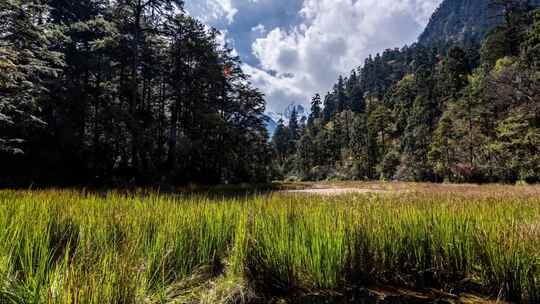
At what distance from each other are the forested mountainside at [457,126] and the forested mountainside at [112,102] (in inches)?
1033

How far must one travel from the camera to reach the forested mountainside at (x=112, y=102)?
14414 millimetres

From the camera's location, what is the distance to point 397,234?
304 centimetres

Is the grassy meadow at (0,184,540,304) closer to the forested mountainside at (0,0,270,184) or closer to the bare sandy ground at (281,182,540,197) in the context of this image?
the bare sandy ground at (281,182,540,197)

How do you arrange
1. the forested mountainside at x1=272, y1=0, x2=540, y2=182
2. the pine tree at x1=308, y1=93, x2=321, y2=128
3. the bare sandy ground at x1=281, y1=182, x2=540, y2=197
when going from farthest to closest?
the pine tree at x1=308, y1=93, x2=321, y2=128 < the forested mountainside at x1=272, y1=0, x2=540, y2=182 < the bare sandy ground at x1=281, y1=182, x2=540, y2=197

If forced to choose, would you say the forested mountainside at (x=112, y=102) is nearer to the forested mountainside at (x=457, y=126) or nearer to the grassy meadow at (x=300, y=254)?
the grassy meadow at (x=300, y=254)

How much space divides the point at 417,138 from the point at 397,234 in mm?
55570

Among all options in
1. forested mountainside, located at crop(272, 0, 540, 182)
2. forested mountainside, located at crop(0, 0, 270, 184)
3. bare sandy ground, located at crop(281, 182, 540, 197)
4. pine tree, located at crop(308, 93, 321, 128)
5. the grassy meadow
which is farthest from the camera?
pine tree, located at crop(308, 93, 321, 128)

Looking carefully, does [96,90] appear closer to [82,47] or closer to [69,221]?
[82,47]

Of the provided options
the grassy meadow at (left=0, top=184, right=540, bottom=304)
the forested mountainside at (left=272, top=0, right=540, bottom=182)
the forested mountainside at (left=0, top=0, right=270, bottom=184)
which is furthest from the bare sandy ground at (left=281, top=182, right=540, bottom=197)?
the forested mountainside at (left=272, top=0, right=540, bottom=182)

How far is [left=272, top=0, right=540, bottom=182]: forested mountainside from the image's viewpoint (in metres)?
28.1

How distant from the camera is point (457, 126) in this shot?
4178cm

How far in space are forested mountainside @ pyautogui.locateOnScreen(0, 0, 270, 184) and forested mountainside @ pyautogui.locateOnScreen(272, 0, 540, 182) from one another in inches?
1033

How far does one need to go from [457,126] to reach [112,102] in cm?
4436

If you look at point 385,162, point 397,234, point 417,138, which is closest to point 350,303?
point 397,234
